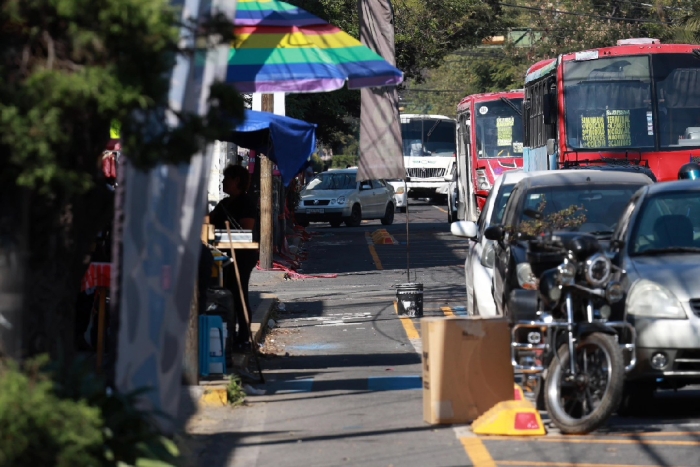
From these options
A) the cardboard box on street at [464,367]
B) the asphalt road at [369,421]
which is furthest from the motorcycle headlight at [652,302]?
the cardboard box on street at [464,367]

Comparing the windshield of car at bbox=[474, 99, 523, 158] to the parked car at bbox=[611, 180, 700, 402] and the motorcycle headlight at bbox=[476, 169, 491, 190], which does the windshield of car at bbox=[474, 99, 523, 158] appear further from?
the parked car at bbox=[611, 180, 700, 402]

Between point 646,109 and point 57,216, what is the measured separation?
15553 millimetres

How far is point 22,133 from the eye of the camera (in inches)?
171

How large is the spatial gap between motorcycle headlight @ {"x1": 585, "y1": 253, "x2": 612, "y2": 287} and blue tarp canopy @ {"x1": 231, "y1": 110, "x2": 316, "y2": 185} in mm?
4918

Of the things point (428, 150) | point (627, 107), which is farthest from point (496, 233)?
point (428, 150)

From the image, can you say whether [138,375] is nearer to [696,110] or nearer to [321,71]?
[321,71]

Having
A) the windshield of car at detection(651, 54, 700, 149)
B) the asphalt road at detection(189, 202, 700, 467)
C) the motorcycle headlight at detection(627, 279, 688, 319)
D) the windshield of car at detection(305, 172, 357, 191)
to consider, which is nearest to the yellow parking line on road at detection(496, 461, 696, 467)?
the asphalt road at detection(189, 202, 700, 467)

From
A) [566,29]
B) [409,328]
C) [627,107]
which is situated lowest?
[409,328]

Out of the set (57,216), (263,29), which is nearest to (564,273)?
(263,29)

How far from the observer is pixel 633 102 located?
19.3 meters

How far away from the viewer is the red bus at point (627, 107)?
19078mm

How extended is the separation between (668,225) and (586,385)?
219 cm

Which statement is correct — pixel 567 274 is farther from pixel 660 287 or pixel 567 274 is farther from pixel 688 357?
pixel 688 357

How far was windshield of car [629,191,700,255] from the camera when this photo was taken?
353 inches
